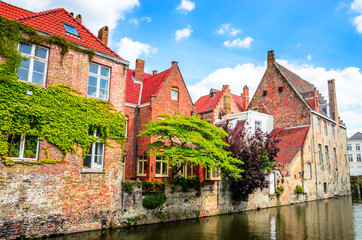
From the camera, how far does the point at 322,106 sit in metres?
37.4

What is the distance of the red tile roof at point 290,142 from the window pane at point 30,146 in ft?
74.6

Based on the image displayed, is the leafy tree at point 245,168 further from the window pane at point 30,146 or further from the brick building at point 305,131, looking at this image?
the window pane at point 30,146

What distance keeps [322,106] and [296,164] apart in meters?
13.7

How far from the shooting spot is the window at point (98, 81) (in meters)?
14.3

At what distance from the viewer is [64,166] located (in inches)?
493

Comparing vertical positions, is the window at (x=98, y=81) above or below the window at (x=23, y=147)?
above

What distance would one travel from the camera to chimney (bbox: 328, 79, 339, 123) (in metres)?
39.2

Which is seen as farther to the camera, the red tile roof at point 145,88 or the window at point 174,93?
the window at point 174,93

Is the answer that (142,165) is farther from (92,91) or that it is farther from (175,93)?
(92,91)

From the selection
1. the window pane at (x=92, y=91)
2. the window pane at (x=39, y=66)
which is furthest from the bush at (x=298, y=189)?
the window pane at (x=39, y=66)

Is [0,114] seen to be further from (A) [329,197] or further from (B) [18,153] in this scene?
→ (A) [329,197]

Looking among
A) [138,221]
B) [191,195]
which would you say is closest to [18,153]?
[138,221]

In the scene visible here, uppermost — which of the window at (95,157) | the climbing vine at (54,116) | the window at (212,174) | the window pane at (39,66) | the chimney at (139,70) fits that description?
the chimney at (139,70)

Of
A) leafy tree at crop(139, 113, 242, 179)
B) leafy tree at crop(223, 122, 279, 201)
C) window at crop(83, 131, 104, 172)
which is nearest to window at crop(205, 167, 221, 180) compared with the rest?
leafy tree at crop(223, 122, 279, 201)
